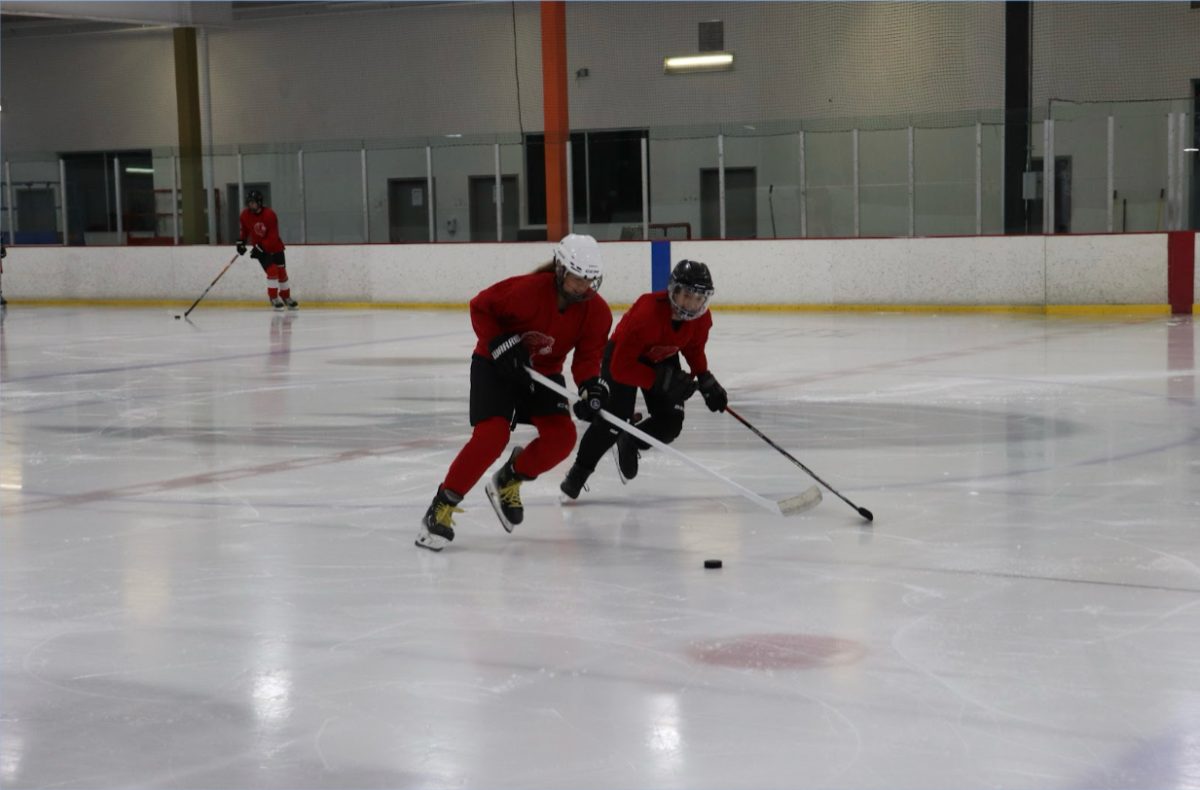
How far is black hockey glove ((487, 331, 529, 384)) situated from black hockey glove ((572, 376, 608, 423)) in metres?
0.19

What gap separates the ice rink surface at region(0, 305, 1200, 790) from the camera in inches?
105

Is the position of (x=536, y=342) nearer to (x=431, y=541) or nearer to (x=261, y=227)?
(x=431, y=541)

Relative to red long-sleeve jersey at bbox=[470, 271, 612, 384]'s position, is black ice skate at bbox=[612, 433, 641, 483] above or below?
below

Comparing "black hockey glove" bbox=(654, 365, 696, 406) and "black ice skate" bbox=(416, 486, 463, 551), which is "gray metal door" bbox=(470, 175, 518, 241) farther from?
"black ice skate" bbox=(416, 486, 463, 551)

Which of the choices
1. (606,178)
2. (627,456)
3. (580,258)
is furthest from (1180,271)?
(580,258)

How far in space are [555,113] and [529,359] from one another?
40.8 ft

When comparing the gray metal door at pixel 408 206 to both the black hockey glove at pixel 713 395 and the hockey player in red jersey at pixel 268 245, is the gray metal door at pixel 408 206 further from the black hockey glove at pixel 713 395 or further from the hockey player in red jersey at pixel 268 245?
the black hockey glove at pixel 713 395

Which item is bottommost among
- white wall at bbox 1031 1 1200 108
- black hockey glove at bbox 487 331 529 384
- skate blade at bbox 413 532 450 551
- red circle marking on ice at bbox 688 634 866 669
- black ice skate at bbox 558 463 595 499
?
red circle marking on ice at bbox 688 634 866 669

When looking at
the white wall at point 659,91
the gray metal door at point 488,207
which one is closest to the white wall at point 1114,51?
the white wall at point 659,91

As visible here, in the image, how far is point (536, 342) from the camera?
4.46 meters

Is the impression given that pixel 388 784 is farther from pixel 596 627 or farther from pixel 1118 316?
pixel 1118 316

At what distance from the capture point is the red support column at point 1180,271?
44.1ft

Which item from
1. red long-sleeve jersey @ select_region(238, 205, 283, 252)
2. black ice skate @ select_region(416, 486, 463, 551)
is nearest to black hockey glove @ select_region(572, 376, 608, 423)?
black ice skate @ select_region(416, 486, 463, 551)

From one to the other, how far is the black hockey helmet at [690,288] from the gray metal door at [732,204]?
1124 cm
